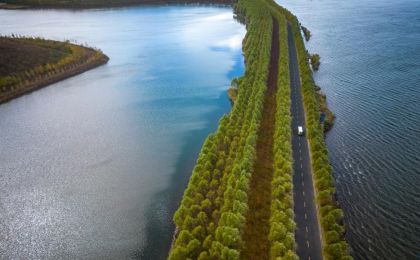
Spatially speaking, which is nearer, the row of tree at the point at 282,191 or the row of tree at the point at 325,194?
the row of tree at the point at 325,194

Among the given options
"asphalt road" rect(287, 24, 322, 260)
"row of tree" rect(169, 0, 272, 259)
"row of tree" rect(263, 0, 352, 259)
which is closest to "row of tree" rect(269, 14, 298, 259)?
A: "asphalt road" rect(287, 24, 322, 260)

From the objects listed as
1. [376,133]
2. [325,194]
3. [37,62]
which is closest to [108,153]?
[325,194]

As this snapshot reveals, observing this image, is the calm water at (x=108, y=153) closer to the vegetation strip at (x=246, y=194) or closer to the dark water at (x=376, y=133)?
the vegetation strip at (x=246, y=194)

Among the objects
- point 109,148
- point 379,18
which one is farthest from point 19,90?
point 379,18

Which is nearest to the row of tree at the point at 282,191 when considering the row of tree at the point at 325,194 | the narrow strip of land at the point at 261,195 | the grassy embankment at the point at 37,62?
the narrow strip of land at the point at 261,195

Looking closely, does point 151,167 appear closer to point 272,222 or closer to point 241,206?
point 241,206

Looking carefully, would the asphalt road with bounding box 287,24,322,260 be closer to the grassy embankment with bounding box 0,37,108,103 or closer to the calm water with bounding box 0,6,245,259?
the calm water with bounding box 0,6,245,259
